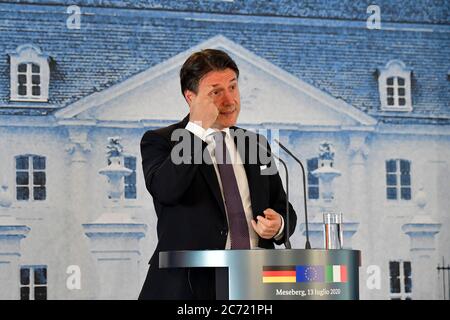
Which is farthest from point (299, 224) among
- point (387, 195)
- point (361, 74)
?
point (361, 74)

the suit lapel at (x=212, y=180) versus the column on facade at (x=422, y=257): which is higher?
the suit lapel at (x=212, y=180)

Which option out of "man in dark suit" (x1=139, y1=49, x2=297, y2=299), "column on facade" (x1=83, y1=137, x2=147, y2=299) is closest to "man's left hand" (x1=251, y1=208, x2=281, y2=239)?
"man in dark suit" (x1=139, y1=49, x2=297, y2=299)

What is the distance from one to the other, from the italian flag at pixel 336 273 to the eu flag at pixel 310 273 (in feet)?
0.08

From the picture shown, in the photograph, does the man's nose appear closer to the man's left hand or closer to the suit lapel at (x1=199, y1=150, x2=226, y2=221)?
the suit lapel at (x1=199, y1=150, x2=226, y2=221)

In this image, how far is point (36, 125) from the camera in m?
7.28

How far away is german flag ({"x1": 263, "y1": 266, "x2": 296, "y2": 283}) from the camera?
3584 millimetres

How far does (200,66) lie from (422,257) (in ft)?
11.6

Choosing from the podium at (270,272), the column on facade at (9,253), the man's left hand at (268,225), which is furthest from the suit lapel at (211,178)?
the column on facade at (9,253)

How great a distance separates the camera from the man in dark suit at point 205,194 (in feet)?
13.6

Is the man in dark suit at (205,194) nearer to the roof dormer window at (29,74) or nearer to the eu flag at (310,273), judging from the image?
the eu flag at (310,273)

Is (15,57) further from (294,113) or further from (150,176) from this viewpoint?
(150,176)

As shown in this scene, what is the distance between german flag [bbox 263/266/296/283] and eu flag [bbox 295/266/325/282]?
28 millimetres
